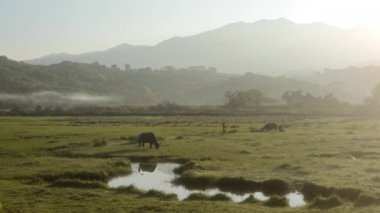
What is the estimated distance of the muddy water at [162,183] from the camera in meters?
28.8

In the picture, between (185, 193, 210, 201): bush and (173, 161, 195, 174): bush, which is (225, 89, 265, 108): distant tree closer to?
(173, 161, 195, 174): bush

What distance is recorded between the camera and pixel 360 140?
56.1 m

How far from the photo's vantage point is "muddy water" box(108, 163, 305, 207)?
28.8m

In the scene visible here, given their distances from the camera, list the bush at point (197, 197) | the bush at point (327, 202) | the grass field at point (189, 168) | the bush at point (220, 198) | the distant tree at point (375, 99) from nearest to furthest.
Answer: the bush at point (327, 202) < the grass field at point (189, 168) < the bush at point (220, 198) < the bush at point (197, 197) < the distant tree at point (375, 99)

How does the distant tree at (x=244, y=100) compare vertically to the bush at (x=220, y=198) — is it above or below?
above

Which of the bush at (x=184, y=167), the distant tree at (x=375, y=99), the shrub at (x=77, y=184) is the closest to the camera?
the shrub at (x=77, y=184)

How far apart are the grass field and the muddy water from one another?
3.35 feet

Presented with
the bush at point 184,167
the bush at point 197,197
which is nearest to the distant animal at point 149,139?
the bush at point 184,167

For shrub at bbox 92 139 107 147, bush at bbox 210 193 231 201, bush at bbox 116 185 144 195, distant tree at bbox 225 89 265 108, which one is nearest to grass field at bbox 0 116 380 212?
shrub at bbox 92 139 107 147

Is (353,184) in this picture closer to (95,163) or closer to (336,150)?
(336,150)

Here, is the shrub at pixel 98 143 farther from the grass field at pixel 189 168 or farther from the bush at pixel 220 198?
the bush at pixel 220 198

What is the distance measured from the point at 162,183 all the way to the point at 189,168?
425 centimetres

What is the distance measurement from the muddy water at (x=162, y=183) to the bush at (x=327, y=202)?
0.96 metres

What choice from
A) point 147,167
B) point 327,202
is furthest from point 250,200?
point 147,167
